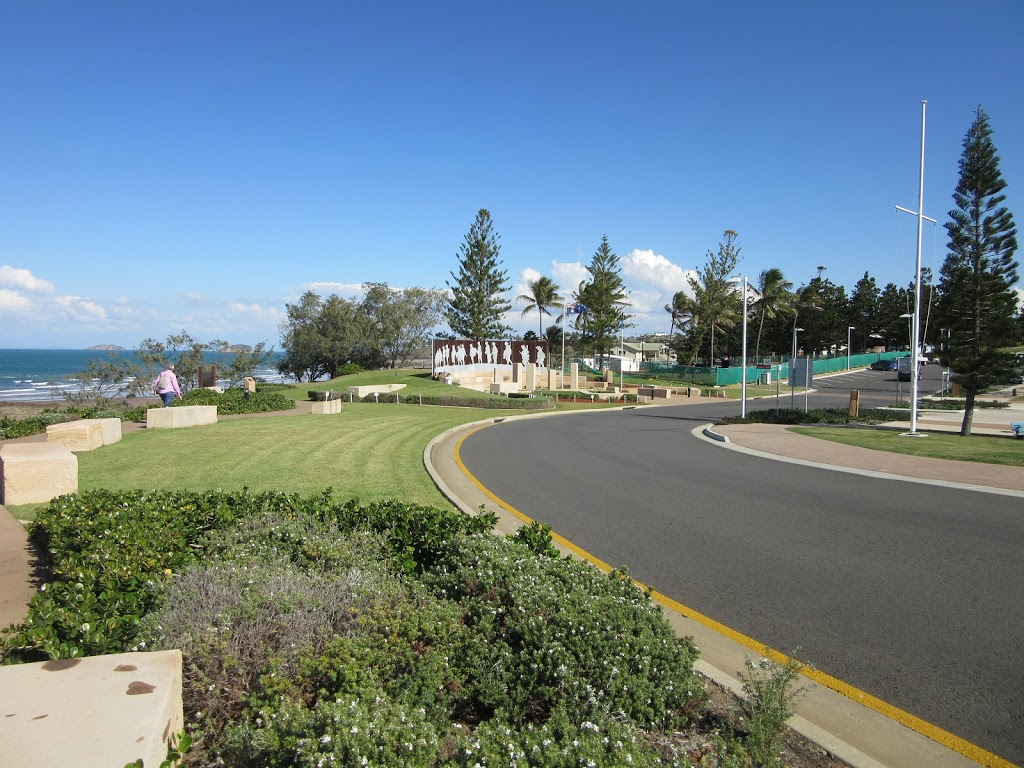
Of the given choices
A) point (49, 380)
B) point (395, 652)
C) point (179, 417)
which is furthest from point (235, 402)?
point (49, 380)

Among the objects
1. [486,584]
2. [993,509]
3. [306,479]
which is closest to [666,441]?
[993,509]

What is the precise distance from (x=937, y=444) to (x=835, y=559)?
456 inches

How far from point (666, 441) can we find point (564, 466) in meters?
5.62

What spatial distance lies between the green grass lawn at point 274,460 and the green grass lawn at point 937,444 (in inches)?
411

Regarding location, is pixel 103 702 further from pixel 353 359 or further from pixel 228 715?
pixel 353 359

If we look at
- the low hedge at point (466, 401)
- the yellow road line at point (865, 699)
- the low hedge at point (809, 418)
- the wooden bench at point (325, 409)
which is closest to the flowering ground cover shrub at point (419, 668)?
the yellow road line at point (865, 699)

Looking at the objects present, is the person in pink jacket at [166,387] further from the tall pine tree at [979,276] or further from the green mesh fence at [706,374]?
the green mesh fence at [706,374]

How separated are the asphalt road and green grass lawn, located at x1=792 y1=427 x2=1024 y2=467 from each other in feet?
12.0

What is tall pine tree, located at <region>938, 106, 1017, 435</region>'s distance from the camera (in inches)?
745

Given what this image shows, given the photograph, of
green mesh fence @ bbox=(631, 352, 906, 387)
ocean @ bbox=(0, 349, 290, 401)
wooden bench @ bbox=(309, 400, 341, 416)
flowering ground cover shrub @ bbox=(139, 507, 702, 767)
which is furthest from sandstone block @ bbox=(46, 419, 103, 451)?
green mesh fence @ bbox=(631, 352, 906, 387)

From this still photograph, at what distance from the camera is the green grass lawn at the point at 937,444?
1370 centimetres

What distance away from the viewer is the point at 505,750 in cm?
281

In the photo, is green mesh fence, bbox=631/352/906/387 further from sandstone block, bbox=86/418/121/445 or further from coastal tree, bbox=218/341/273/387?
sandstone block, bbox=86/418/121/445

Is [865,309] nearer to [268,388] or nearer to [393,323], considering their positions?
[393,323]
